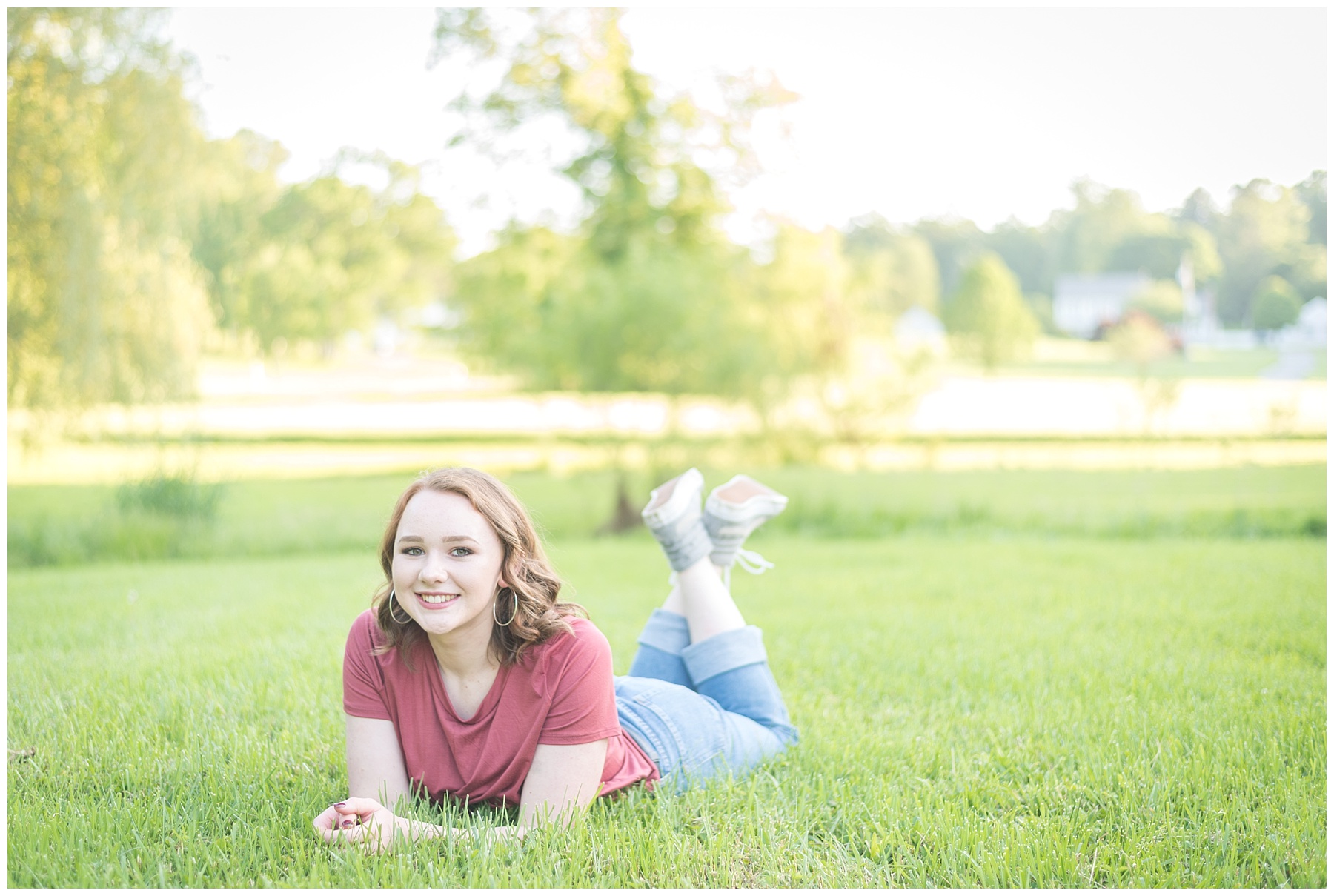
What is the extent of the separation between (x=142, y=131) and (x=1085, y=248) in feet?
28.4

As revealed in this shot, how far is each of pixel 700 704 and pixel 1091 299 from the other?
30.0 ft

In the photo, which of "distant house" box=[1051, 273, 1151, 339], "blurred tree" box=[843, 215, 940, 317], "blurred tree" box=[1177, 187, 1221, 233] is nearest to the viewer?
"blurred tree" box=[1177, 187, 1221, 233]

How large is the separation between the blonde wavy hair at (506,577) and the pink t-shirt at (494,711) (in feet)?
0.09

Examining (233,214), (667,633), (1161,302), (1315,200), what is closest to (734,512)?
(667,633)

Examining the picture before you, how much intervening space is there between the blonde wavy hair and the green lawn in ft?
1.42

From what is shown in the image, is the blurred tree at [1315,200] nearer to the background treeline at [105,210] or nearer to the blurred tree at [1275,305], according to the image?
the blurred tree at [1275,305]

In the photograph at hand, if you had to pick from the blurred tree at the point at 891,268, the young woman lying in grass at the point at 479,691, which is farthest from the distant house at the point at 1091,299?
the young woman lying in grass at the point at 479,691

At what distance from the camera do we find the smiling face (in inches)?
91.4

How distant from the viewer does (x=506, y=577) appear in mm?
2451

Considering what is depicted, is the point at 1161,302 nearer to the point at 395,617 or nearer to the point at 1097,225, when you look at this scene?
the point at 1097,225

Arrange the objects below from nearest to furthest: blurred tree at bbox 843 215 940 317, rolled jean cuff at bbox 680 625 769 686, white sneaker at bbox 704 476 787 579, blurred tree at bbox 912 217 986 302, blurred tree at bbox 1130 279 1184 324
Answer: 1. rolled jean cuff at bbox 680 625 769 686
2. white sneaker at bbox 704 476 787 579
3. blurred tree at bbox 1130 279 1184 324
4. blurred tree at bbox 912 217 986 302
5. blurred tree at bbox 843 215 940 317

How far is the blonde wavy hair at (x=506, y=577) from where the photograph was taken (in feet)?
7.89

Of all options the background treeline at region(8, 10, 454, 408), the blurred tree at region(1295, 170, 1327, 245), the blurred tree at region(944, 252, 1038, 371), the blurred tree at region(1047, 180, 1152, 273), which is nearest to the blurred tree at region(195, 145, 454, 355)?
the background treeline at region(8, 10, 454, 408)

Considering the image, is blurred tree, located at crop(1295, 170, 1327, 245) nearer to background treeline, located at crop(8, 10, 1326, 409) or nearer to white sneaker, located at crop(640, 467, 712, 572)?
background treeline, located at crop(8, 10, 1326, 409)
